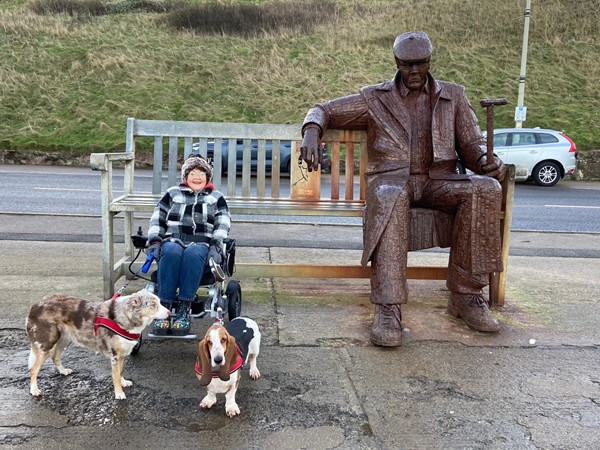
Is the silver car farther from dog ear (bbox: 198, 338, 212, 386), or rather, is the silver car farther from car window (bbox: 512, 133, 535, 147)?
dog ear (bbox: 198, 338, 212, 386)

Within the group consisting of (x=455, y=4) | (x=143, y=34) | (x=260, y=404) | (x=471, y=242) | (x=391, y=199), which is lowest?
(x=260, y=404)

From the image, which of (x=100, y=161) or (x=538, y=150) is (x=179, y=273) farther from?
(x=538, y=150)

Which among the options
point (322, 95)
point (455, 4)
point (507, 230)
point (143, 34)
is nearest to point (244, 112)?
point (322, 95)

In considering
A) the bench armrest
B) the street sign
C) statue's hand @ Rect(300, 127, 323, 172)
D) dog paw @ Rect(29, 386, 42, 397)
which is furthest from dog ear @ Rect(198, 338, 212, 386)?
the street sign

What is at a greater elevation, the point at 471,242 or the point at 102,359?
the point at 471,242

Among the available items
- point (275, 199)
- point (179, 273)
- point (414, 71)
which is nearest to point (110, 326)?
point (179, 273)

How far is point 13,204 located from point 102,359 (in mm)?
7996

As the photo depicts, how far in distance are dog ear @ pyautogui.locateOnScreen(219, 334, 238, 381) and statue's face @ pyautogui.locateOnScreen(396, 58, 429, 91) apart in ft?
7.60

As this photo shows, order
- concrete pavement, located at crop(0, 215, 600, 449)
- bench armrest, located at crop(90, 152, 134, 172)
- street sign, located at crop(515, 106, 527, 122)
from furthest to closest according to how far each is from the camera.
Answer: street sign, located at crop(515, 106, 527, 122), bench armrest, located at crop(90, 152, 134, 172), concrete pavement, located at crop(0, 215, 600, 449)

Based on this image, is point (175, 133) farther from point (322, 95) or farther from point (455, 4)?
point (455, 4)

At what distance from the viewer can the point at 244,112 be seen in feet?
72.4

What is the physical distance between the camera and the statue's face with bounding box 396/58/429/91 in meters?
4.14

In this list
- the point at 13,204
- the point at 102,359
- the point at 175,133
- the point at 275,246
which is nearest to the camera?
the point at 102,359

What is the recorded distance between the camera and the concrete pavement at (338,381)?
8.89 ft
